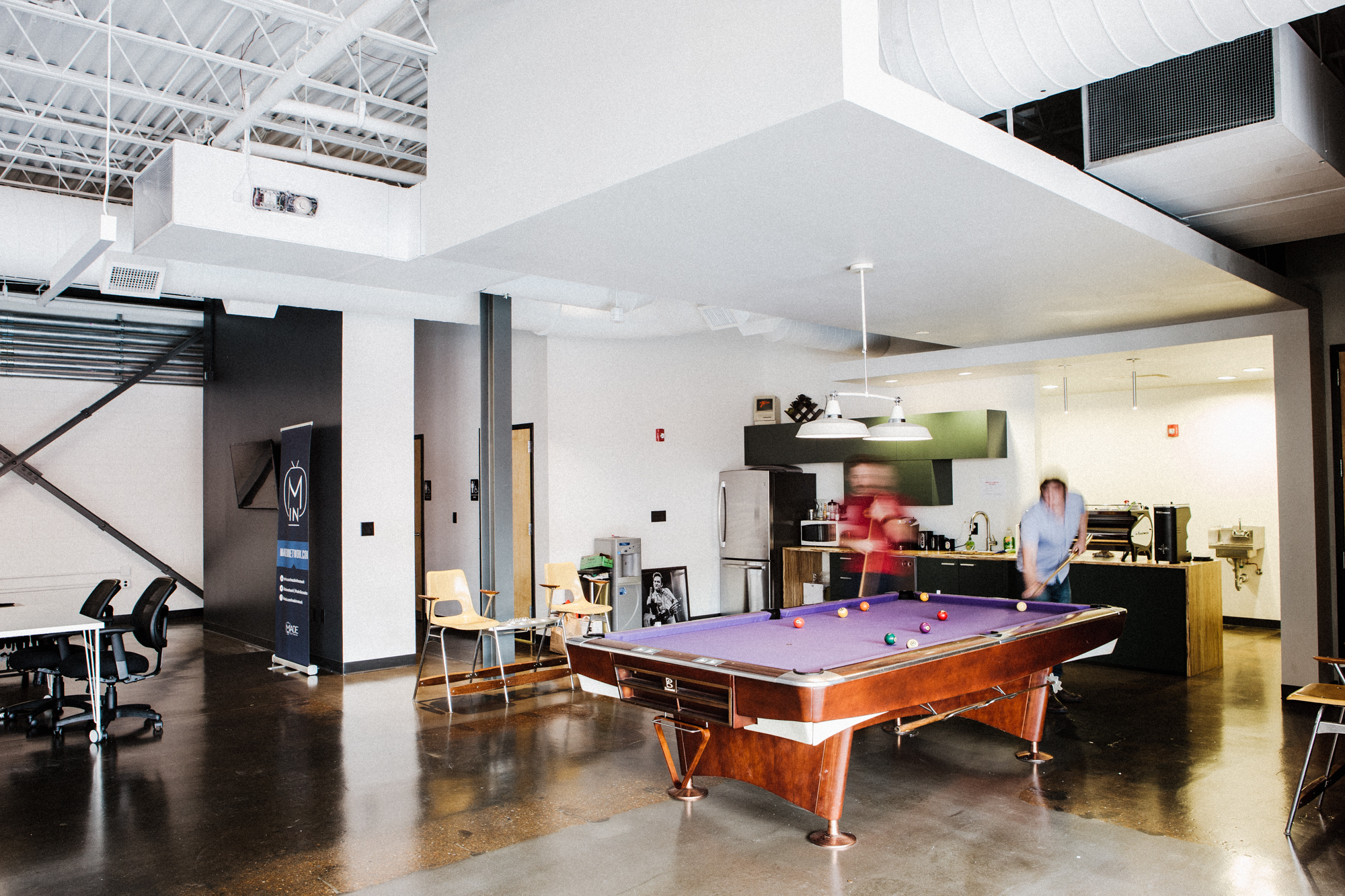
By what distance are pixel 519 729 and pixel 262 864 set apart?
7.01ft

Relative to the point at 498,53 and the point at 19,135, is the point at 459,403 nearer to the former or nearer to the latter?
the point at 19,135

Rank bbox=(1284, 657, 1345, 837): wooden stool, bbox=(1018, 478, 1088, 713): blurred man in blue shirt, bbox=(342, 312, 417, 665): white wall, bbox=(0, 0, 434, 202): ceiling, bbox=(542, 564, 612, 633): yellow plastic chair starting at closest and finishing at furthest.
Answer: bbox=(1284, 657, 1345, 837): wooden stool → bbox=(0, 0, 434, 202): ceiling → bbox=(1018, 478, 1088, 713): blurred man in blue shirt → bbox=(542, 564, 612, 633): yellow plastic chair → bbox=(342, 312, 417, 665): white wall

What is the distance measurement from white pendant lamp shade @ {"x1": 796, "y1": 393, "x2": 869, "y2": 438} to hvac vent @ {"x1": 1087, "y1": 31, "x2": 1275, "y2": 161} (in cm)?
173

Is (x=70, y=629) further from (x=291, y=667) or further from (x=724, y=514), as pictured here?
(x=724, y=514)

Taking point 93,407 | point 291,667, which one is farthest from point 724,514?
point 93,407

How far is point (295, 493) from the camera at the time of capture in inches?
301

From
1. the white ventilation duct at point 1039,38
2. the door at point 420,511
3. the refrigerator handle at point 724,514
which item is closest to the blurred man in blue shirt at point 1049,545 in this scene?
the white ventilation duct at point 1039,38

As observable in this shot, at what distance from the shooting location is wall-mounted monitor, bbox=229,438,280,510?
8.56 meters

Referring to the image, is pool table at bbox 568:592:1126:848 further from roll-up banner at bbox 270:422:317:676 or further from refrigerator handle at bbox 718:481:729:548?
refrigerator handle at bbox 718:481:729:548

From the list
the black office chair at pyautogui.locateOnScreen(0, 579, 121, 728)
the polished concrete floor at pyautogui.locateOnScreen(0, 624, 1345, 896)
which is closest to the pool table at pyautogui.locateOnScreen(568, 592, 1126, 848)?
the polished concrete floor at pyautogui.locateOnScreen(0, 624, 1345, 896)

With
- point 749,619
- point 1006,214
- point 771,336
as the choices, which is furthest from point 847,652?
point 771,336

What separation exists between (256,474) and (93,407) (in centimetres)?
295

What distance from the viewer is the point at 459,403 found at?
9312 mm

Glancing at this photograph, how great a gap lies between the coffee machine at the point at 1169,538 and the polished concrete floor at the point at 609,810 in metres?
1.25
